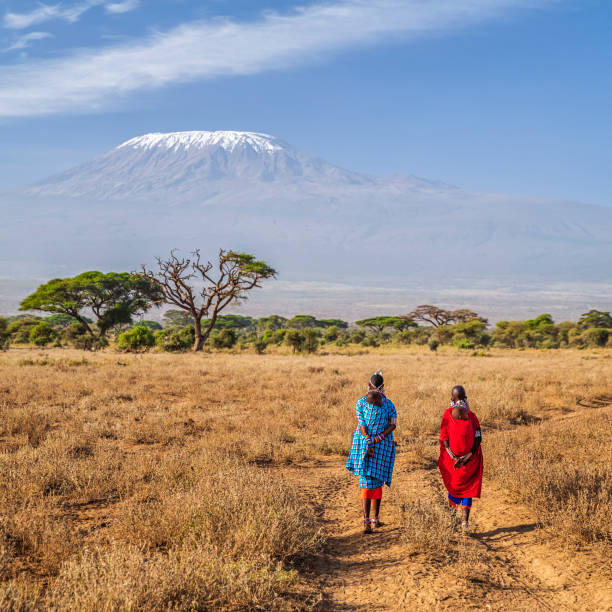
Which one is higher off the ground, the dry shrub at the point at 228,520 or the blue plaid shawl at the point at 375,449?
the blue plaid shawl at the point at 375,449

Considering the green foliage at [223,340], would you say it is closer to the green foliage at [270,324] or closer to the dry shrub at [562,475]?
the green foliage at [270,324]

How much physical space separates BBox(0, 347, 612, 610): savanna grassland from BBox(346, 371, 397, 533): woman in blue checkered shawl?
0.36 m

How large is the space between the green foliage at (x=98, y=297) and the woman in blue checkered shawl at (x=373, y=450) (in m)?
34.0

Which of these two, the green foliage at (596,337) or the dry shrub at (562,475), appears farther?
the green foliage at (596,337)

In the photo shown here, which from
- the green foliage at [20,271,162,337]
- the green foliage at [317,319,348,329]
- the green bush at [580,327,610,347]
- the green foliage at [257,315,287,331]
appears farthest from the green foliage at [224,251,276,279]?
the green foliage at [317,319,348,329]

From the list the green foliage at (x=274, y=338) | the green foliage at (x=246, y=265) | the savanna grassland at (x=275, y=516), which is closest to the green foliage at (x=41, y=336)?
the green foliage at (x=246, y=265)

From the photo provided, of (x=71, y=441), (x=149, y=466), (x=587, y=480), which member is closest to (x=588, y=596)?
(x=587, y=480)

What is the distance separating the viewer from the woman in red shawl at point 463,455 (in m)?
5.72

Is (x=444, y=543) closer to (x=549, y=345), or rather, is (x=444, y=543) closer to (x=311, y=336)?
(x=311, y=336)

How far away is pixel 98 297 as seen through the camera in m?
43.3

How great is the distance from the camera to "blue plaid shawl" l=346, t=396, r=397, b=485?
5801 mm

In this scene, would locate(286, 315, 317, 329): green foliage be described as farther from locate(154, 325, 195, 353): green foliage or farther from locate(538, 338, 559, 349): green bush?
locate(538, 338, 559, 349): green bush

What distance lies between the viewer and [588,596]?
4.51 metres

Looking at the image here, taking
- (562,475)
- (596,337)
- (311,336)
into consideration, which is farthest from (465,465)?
(596,337)
